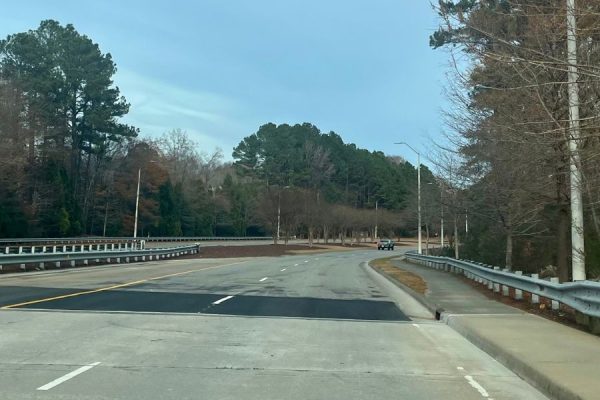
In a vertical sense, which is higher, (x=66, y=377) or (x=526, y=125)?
(x=526, y=125)

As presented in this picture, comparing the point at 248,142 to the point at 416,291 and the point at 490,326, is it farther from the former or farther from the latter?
the point at 490,326

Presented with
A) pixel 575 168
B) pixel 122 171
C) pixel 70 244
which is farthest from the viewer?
pixel 122 171

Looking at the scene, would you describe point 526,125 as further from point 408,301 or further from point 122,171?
point 122,171

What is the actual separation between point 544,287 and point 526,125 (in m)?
4.15

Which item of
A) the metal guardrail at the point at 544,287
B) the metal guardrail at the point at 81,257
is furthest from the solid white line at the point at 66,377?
the metal guardrail at the point at 81,257

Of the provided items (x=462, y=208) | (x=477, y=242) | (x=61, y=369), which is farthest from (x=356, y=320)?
(x=477, y=242)

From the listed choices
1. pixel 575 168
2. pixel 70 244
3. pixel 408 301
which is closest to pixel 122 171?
pixel 70 244

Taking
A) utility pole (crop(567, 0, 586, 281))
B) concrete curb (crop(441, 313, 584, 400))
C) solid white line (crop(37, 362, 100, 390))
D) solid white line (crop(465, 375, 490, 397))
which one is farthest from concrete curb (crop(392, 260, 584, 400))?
solid white line (crop(37, 362, 100, 390))

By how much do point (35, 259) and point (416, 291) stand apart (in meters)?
17.2

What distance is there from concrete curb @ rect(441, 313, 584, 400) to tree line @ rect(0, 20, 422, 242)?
158ft

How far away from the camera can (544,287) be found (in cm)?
1438

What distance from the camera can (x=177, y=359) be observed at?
9.03m

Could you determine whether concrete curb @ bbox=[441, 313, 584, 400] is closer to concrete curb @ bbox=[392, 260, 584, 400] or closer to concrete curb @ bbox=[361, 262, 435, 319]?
concrete curb @ bbox=[392, 260, 584, 400]

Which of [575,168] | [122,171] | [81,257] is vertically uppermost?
[122,171]
